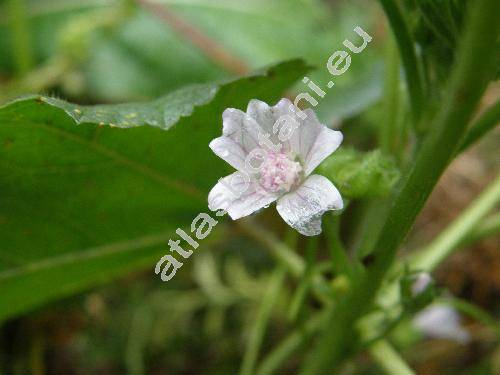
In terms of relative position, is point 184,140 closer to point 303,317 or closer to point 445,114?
point 303,317

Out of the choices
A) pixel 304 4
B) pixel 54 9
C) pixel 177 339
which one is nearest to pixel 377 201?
pixel 177 339

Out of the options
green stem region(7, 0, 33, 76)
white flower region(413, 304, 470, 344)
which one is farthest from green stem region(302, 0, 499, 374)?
green stem region(7, 0, 33, 76)

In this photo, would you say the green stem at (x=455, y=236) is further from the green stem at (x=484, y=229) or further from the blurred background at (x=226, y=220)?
the blurred background at (x=226, y=220)

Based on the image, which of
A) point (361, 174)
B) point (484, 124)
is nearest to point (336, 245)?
point (361, 174)

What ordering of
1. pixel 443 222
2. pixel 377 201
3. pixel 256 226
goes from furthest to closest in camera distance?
pixel 443 222 → pixel 256 226 → pixel 377 201
